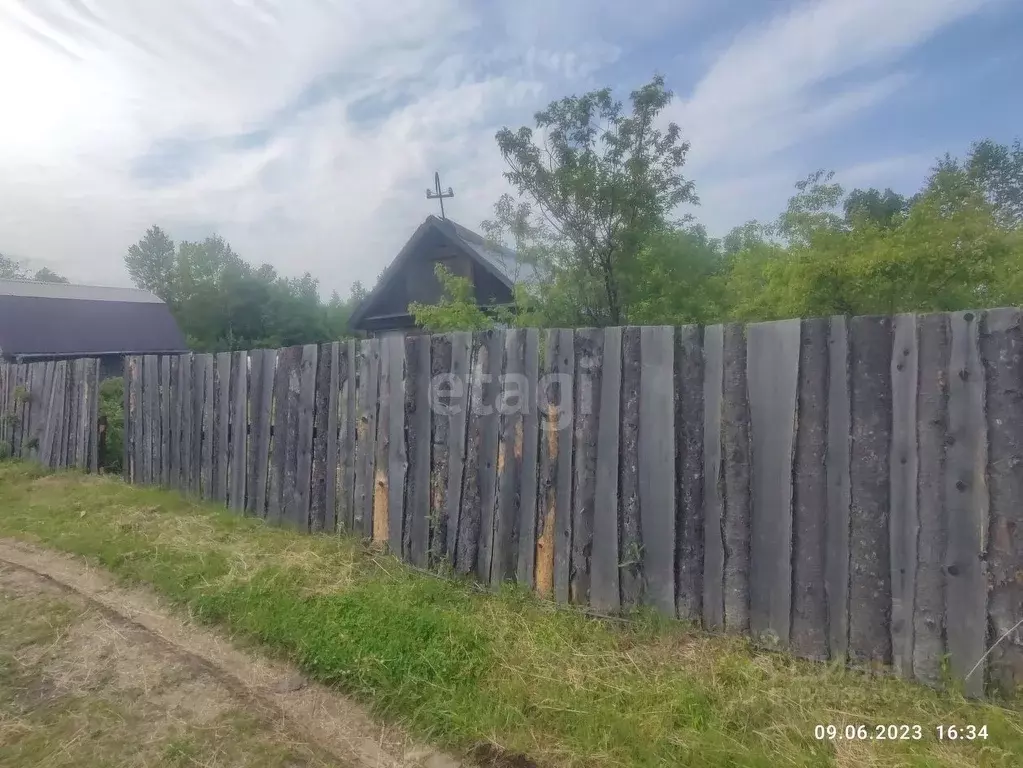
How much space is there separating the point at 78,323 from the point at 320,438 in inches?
965

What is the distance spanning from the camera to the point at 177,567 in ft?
15.0

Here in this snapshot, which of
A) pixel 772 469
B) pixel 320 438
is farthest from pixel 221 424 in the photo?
pixel 772 469

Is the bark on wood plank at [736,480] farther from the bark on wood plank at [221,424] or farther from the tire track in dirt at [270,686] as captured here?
the bark on wood plank at [221,424]

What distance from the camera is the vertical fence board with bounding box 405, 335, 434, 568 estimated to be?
14.8 feet

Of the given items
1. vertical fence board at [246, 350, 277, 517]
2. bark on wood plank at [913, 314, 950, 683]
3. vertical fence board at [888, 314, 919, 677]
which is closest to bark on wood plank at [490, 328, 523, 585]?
vertical fence board at [888, 314, 919, 677]

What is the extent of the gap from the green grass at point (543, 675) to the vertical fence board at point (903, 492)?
0.77 ft

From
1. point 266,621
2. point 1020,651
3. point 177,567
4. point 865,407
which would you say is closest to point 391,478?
point 266,621

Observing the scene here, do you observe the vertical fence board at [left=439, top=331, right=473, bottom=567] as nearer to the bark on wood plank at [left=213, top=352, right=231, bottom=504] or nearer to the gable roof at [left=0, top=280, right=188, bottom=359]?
the bark on wood plank at [left=213, top=352, right=231, bottom=504]

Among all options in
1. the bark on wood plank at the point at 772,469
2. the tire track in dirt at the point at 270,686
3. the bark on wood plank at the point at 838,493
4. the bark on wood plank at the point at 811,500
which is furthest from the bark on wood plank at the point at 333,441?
the bark on wood plank at the point at 838,493

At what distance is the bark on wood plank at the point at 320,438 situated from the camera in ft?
17.7

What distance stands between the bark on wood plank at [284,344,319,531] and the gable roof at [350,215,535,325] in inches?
216

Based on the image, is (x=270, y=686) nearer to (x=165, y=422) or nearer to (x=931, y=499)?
(x=931, y=499)

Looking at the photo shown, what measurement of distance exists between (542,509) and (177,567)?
2855mm

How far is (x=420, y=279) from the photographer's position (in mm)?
16312
